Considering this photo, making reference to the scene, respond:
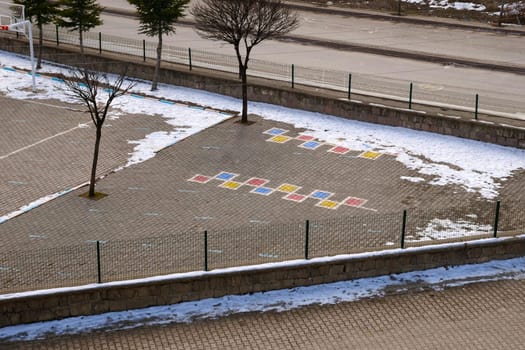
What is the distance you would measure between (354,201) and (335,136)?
19.4ft

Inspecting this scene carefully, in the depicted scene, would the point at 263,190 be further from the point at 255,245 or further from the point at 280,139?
the point at 280,139

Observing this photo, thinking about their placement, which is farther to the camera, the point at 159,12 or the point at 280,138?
the point at 159,12

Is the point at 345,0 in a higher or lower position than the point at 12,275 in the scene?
higher

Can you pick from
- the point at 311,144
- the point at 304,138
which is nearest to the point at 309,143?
the point at 311,144

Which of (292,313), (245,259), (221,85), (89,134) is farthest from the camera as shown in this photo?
(221,85)

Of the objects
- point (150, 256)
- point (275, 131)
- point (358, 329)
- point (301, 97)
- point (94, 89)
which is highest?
point (94, 89)

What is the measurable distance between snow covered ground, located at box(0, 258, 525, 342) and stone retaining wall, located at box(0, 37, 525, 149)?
8477 millimetres

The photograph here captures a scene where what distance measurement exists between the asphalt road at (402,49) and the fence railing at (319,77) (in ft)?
0.16

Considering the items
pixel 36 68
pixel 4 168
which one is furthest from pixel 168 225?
pixel 36 68

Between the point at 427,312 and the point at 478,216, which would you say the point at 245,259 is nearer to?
the point at 427,312

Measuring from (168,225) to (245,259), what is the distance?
10.2 feet

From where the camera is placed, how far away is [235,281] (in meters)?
18.6

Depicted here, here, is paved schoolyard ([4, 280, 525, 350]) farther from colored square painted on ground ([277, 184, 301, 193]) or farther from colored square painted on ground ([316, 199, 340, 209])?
colored square painted on ground ([277, 184, 301, 193])

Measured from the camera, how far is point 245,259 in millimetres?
19391
